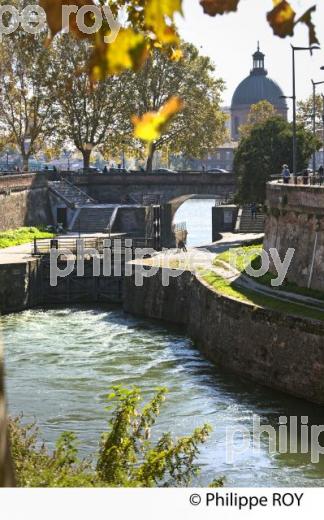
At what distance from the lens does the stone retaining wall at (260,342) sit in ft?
96.7

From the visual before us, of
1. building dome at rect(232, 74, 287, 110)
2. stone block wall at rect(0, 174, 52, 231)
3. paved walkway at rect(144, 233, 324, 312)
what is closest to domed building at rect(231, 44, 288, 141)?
building dome at rect(232, 74, 287, 110)

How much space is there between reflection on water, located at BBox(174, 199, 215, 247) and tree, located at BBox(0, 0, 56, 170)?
14253 millimetres

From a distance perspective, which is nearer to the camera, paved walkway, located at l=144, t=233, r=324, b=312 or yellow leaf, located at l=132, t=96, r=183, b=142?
yellow leaf, located at l=132, t=96, r=183, b=142

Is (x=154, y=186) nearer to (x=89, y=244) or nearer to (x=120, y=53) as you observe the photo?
(x=89, y=244)

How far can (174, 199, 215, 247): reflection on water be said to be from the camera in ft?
303

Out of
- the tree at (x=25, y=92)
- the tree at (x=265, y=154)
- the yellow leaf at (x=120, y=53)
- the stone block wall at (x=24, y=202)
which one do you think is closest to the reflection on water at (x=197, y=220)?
the tree at (x=265, y=154)

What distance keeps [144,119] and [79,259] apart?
48160mm

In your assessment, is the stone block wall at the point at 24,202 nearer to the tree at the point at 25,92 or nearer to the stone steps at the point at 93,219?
the stone steps at the point at 93,219

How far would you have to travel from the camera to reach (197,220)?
5027 inches

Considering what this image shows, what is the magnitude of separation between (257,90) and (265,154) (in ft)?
384

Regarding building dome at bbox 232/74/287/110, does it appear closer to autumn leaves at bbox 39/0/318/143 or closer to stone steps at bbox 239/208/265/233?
stone steps at bbox 239/208/265/233

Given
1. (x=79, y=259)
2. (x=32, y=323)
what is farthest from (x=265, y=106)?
(x=32, y=323)

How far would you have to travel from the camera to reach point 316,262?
3484 cm

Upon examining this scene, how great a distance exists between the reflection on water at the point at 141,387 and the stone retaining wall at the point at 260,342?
472 mm
